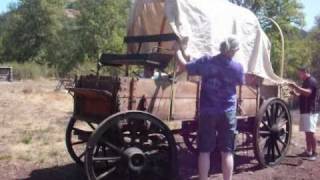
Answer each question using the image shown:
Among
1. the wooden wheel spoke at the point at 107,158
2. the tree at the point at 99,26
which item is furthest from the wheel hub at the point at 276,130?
the tree at the point at 99,26

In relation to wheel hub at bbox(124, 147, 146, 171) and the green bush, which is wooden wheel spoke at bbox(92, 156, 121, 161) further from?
the green bush

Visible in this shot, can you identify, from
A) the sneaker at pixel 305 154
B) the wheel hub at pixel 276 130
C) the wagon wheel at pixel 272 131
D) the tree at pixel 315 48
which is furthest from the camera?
the tree at pixel 315 48

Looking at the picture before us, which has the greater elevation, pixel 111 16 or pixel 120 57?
pixel 111 16

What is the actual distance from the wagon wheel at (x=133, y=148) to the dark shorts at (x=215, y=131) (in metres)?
0.57

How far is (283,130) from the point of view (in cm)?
930

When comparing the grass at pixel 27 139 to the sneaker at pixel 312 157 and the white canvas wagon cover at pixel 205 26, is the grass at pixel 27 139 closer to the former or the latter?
the white canvas wagon cover at pixel 205 26

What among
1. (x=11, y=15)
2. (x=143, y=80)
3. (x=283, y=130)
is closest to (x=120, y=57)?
(x=143, y=80)

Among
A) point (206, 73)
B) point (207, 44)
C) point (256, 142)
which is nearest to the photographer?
point (206, 73)

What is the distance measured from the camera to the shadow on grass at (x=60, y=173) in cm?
793

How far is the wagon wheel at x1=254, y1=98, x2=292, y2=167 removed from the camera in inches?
345

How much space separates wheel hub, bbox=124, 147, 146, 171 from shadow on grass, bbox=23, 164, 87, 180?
131cm

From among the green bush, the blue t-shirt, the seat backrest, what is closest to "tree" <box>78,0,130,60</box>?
the green bush

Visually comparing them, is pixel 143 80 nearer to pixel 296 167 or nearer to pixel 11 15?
pixel 296 167

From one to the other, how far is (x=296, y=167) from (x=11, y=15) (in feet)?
256
